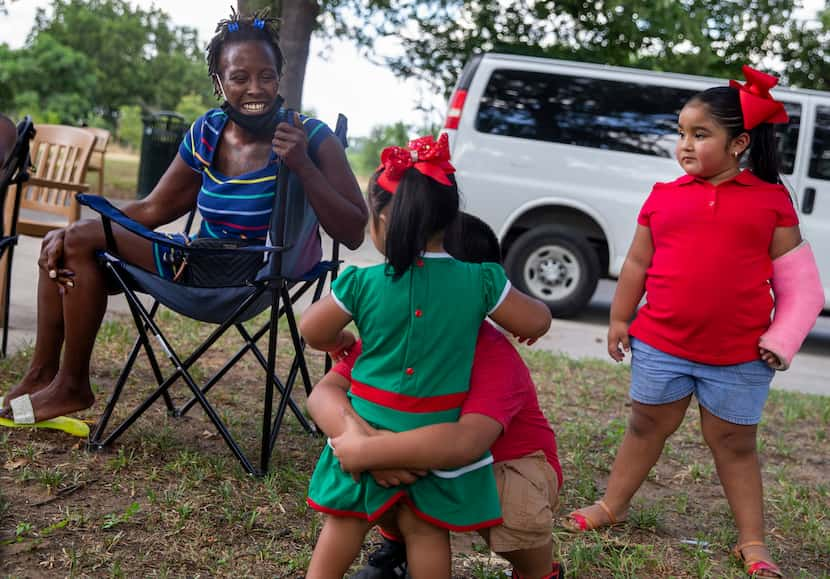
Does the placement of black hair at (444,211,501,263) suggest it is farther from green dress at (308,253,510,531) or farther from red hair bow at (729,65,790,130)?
red hair bow at (729,65,790,130)

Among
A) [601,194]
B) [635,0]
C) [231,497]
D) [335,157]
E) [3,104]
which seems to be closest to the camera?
[231,497]

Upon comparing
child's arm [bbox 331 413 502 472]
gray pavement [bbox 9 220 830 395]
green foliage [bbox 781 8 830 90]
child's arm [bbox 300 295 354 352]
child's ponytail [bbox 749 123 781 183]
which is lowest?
gray pavement [bbox 9 220 830 395]

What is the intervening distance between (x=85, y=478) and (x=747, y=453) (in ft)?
6.67

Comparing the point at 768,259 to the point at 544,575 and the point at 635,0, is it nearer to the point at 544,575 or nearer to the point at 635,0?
the point at 544,575

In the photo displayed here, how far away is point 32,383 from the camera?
3.28m

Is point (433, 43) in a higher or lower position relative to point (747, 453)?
higher

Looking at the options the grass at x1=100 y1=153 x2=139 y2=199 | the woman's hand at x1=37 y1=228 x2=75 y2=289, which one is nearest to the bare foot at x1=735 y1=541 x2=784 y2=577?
the woman's hand at x1=37 y1=228 x2=75 y2=289

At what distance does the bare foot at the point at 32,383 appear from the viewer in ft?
10.8

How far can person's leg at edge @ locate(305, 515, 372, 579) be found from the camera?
2059mm

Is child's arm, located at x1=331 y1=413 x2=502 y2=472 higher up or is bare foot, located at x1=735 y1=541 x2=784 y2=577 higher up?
child's arm, located at x1=331 y1=413 x2=502 y2=472

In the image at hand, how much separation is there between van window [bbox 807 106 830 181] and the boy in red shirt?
5.56 meters

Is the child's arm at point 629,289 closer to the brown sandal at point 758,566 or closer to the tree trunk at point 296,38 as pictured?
the brown sandal at point 758,566

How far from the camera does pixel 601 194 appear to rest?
7.37 m

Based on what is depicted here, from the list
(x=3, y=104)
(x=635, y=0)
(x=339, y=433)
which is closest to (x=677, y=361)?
(x=339, y=433)
